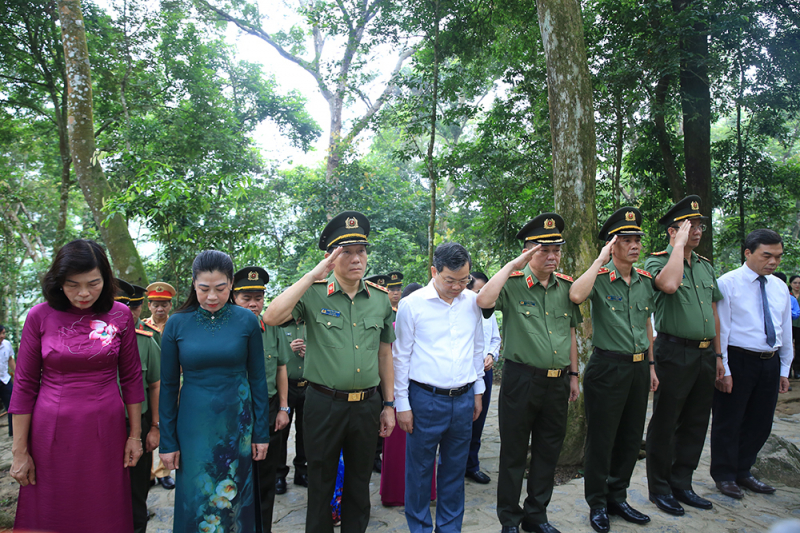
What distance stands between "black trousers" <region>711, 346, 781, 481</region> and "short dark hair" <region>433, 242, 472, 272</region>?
2.83 m

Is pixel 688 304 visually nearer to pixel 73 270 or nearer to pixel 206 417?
pixel 206 417

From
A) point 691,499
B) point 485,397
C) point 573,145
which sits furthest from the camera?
point 485,397

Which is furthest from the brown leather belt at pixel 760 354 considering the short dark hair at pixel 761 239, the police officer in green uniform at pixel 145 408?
the police officer in green uniform at pixel 145 408

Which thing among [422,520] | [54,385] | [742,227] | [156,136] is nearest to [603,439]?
[422,520]

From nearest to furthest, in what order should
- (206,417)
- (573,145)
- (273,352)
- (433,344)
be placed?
(206,417) → (433,344) → (273,352) → (573,145)

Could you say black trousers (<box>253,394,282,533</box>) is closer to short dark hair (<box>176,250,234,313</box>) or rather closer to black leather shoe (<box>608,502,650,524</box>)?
short dark hair (<box>176,250,234,313</box>)

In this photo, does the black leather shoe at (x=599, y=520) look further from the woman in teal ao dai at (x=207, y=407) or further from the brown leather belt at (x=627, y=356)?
the woman in teal ao dai at (x=207, y=407)

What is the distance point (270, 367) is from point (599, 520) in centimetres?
276

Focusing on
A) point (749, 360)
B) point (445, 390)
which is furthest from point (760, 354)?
point (445, 390)

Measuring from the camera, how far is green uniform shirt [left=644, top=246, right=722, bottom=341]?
383 centimetres

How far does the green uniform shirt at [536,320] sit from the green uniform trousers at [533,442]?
0.12 meters

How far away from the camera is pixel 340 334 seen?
2.98m

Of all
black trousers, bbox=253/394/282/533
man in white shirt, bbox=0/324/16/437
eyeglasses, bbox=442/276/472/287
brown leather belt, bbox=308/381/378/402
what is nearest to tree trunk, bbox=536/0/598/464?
eyeglasses, bbox=442/276/472/287

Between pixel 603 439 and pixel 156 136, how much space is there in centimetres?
999
